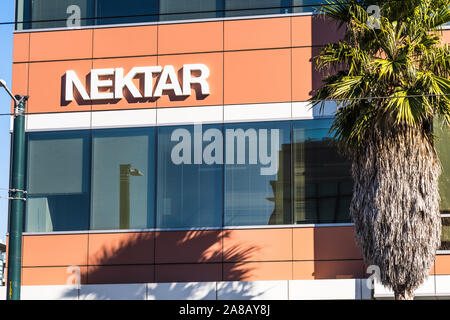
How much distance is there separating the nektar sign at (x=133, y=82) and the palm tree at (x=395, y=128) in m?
5.30

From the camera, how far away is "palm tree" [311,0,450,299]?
1777cm

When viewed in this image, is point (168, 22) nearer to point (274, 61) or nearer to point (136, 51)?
point (136, 51)

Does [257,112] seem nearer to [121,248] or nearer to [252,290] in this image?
[252,290]

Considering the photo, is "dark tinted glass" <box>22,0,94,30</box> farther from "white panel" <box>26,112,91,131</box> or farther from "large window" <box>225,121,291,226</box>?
"large window" <box>225,121,291,226</box>

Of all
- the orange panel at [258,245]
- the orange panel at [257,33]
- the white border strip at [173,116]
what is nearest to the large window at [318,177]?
the white border strip at [173,116]

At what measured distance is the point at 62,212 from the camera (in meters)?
23.3

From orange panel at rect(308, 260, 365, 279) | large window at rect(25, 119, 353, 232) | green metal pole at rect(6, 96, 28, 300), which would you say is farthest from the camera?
large window at rect(25, 119, 353, 232)

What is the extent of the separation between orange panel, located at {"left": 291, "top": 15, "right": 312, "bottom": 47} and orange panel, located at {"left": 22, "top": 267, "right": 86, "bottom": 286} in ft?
28.7

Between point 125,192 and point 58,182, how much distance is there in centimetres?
200

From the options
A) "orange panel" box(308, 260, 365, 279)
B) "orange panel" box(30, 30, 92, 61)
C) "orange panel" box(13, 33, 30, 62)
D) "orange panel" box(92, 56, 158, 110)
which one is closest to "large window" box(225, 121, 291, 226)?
"orange panel" box(308, 260, 365, 279)

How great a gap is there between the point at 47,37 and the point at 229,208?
7543mm
